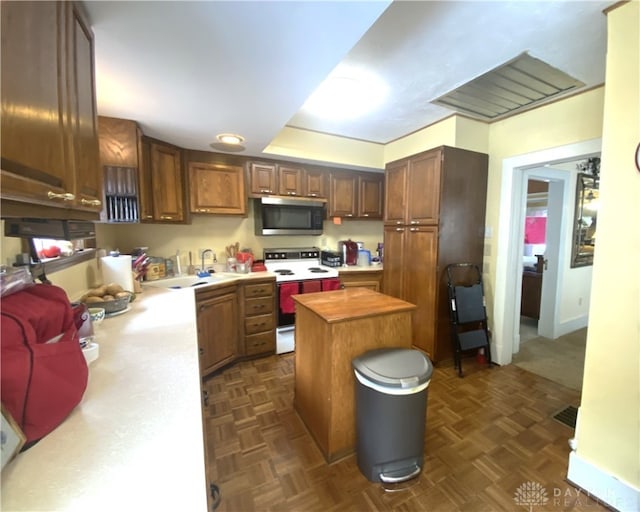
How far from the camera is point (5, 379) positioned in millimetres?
543

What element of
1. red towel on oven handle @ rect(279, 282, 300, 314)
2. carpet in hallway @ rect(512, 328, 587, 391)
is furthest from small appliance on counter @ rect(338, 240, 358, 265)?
carpet in hallway @ rect(512, 328, 587, 391)

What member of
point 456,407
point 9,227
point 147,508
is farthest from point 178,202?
point 456,407

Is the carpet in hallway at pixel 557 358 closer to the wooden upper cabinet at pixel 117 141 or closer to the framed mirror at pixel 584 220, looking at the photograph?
the framed mirror at pixel 584 220

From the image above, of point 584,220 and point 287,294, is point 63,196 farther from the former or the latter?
point 584,220

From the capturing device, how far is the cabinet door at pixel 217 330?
7.59 ft

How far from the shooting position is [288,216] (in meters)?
3.17

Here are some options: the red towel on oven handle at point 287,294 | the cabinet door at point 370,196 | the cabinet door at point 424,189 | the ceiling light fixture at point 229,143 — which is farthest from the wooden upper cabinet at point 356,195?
the ceiling light fixture at point 229,143

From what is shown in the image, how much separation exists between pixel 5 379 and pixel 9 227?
0.75m

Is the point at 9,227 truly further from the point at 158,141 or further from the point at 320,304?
the point at 158,141

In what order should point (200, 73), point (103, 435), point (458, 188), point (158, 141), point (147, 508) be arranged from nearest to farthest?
point (147, 508) < point (103, 435) < point (200, 73) < point (158, 141) < point (458, 188)

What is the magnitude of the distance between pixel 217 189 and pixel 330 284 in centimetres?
158

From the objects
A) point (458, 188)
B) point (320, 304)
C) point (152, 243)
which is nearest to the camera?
point (320, 304)

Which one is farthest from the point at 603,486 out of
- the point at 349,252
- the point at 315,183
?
the point at 315,183

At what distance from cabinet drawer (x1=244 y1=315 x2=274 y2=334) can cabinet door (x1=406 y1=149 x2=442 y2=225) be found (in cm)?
181
